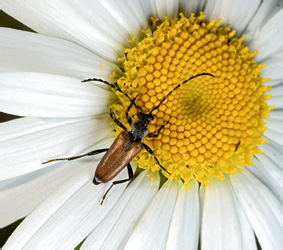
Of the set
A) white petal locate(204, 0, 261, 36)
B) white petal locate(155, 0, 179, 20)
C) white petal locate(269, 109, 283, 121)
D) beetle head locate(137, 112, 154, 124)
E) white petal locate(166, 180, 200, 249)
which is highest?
white petal locate(204, 0, 261, 36)

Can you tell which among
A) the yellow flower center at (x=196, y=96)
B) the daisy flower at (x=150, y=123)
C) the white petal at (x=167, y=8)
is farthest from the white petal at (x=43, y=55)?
the white petal at (x=167, y=8)

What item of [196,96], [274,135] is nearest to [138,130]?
[196,96]

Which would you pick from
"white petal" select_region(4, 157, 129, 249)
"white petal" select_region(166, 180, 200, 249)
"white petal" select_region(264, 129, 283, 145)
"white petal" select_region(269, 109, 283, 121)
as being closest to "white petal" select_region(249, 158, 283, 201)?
"white petal" select_region(264, 129, 283, 145)

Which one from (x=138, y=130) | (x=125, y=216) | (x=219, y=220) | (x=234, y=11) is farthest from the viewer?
(x=219, y=220)

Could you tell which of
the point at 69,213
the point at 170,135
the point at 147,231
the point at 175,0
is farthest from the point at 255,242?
the point at 175,0

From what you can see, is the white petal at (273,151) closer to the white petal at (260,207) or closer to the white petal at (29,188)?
the white petal at (260,207)

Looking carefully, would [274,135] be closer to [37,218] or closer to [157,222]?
[157,222]

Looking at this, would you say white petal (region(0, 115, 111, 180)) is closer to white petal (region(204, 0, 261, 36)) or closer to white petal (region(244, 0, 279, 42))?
white petal (region(204, 0, 261, 36))
